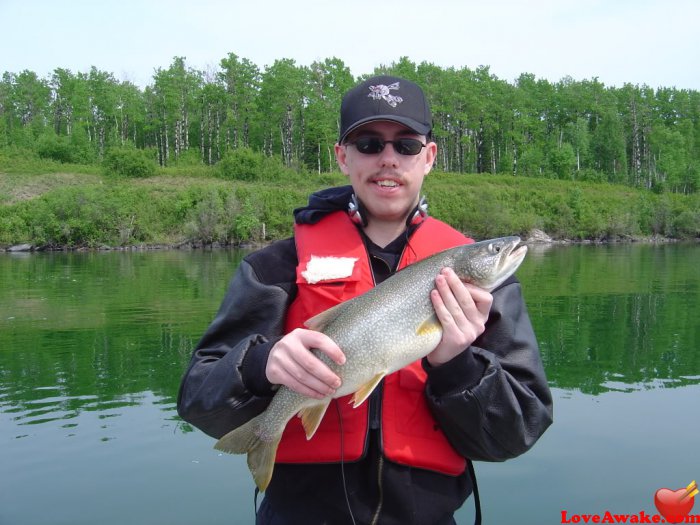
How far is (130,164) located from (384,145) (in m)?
70.3

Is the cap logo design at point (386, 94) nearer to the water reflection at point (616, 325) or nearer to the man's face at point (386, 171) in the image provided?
the man's face at point (386, 171)

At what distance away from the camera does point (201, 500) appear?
270 inches

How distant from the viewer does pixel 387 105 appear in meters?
3.17

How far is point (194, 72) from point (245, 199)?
33.7m

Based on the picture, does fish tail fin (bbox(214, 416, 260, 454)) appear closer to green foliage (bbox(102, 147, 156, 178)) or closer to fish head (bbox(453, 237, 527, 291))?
fish head (bbox(453, 237, 527, 291))

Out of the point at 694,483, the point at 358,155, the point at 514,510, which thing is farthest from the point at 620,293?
the point at 358,155

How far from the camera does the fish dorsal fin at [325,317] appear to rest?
290cm

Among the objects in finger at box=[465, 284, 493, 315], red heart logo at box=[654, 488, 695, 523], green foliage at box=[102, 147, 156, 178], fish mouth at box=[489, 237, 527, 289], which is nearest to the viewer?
finger at box=[465, 284, 493, 315]

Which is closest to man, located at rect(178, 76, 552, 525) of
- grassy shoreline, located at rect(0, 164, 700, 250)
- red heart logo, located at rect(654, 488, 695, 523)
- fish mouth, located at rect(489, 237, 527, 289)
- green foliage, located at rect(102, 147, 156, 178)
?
fish mouth, located at rect(489, 237, 527, 289)

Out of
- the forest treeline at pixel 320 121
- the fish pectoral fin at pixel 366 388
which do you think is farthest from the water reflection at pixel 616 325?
the forest treeline at pixel 320 121

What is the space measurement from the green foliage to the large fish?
2758 inches

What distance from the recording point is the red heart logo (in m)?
6.55

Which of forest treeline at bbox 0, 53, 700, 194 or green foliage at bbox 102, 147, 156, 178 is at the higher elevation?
forest treeline at bbox 0, 53, 700, 194

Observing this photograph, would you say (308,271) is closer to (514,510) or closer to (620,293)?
(514,510)
